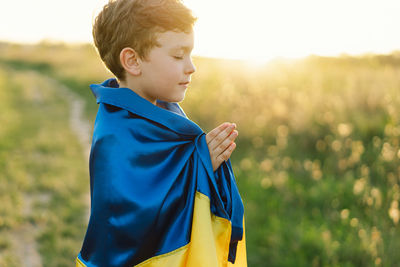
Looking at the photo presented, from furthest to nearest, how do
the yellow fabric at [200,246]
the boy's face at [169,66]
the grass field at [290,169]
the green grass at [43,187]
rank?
the green grass at [43,187] < the grass field at [290,169] < the boy's face at [169,66] < the yellow fabric at [200,246]

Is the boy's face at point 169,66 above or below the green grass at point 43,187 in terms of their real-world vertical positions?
above

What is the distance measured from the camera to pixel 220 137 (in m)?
1.65

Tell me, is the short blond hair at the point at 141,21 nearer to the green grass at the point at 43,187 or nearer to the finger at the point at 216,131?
the finger at the point at 216,131

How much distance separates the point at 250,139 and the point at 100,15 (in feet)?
17.4

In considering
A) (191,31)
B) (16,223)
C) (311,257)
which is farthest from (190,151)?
(16,223)

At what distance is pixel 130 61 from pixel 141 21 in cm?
18

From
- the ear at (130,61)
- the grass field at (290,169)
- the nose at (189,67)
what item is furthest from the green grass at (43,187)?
the nose at (189,67)

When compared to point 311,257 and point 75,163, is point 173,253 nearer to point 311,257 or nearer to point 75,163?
point 311,257

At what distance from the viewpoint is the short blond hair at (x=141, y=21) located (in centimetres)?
163

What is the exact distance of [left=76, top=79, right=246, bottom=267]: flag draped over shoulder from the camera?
1.58 meters

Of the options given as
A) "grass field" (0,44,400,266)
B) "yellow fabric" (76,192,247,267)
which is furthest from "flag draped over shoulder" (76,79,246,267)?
"grass field" (0,44,400,266)

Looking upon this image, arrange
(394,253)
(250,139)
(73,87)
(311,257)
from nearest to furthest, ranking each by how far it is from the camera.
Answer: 1. (394,253)
2. (311,257)
3. (250,139)
4. (73,87)

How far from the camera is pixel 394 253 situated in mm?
3240

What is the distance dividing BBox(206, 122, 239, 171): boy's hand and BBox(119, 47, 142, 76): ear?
0.44 meters
